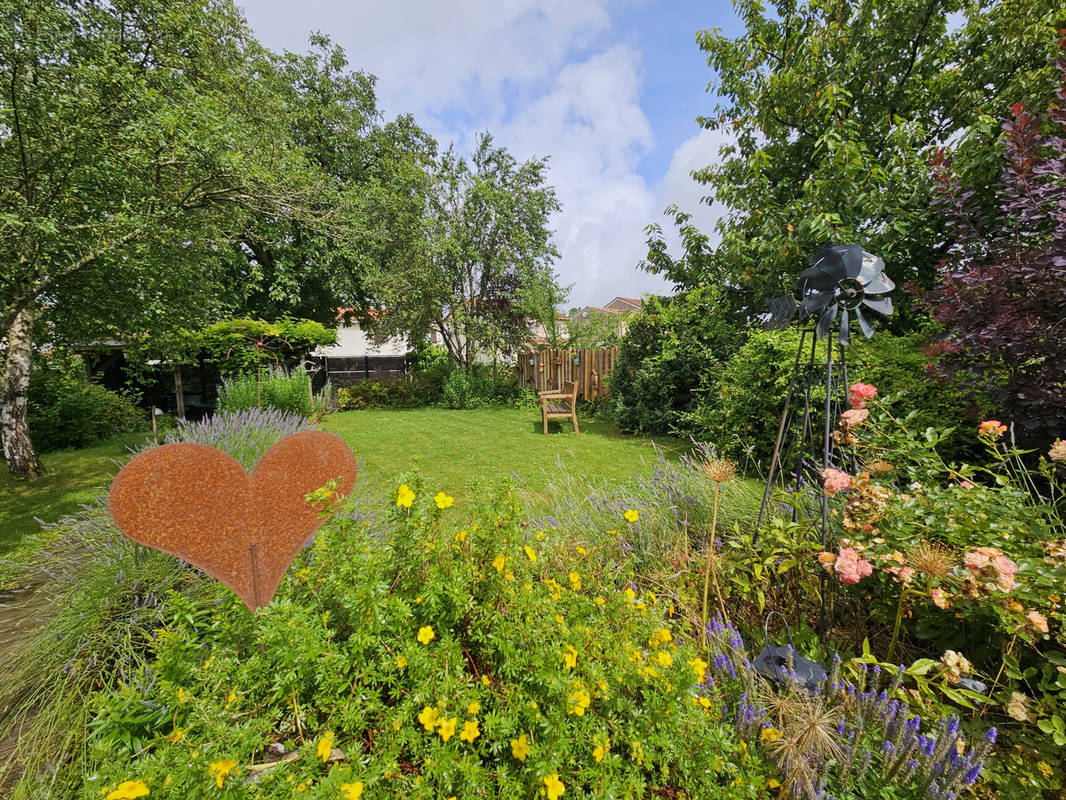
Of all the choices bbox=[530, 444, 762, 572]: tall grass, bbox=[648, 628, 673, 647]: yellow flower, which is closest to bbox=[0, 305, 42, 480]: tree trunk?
bbox=[530, 444, 762, 572]: tall grass

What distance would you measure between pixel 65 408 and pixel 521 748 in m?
10.3

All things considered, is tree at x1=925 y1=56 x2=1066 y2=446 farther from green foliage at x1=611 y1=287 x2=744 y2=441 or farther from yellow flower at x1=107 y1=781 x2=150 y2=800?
yellow flower at x1=107 y1=781 x2=150 y2=800

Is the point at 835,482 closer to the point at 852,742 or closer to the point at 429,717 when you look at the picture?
the point at 852,742

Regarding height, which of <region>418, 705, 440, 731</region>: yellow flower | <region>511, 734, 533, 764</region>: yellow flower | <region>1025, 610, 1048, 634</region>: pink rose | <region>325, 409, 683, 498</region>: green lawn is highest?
<region>1025, 610, 1048, 634</region>: pink rose

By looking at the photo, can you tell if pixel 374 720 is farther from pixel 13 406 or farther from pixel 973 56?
pixel 973 56

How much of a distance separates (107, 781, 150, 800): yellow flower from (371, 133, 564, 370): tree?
1172 centimetres

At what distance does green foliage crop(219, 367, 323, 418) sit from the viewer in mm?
6771

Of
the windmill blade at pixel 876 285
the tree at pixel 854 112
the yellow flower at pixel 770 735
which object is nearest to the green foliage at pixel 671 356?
the tree at pixel 854 112

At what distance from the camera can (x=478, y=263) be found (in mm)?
12289

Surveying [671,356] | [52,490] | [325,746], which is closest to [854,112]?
[671,356]

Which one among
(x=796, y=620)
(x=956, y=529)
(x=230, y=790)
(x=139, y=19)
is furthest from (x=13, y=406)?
(x=956, y=529)

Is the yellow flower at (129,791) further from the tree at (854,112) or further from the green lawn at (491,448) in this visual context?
the tree at (854,112)

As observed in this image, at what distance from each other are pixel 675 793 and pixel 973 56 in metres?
8.87

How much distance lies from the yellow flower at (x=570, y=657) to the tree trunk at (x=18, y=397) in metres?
6.44
